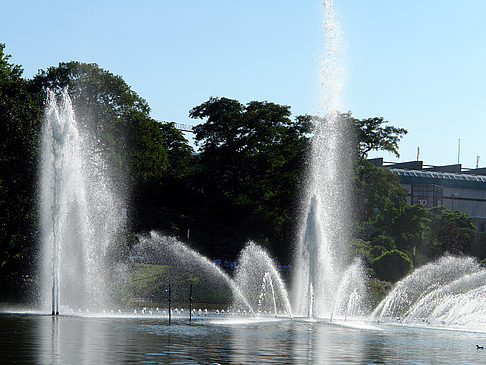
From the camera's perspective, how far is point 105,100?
6700 cm

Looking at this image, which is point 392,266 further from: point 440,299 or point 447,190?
point 447,190

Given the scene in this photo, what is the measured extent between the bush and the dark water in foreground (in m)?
31.5

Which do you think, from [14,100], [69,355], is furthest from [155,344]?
[14,100]

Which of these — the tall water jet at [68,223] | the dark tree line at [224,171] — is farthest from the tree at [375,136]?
the tall water jet at [68,223]

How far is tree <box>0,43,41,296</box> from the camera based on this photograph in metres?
40.6

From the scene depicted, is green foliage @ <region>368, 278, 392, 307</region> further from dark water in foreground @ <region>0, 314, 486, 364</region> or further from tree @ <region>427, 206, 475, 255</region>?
tree @ <region>427, 206, 475, 255</region>

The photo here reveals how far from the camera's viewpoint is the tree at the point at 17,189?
133 feet

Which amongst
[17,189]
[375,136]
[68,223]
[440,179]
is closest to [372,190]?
[375,136]

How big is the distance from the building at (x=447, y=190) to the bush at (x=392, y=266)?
58.7 meters

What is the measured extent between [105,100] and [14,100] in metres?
24.3

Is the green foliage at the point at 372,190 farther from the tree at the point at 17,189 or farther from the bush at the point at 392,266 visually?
the tree at the point at 17,189

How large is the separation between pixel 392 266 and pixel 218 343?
4337cm

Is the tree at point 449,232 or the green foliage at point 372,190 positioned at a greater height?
the green foliage at point 372,190

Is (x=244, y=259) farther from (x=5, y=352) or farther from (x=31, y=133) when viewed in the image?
(x=5, y=352)
